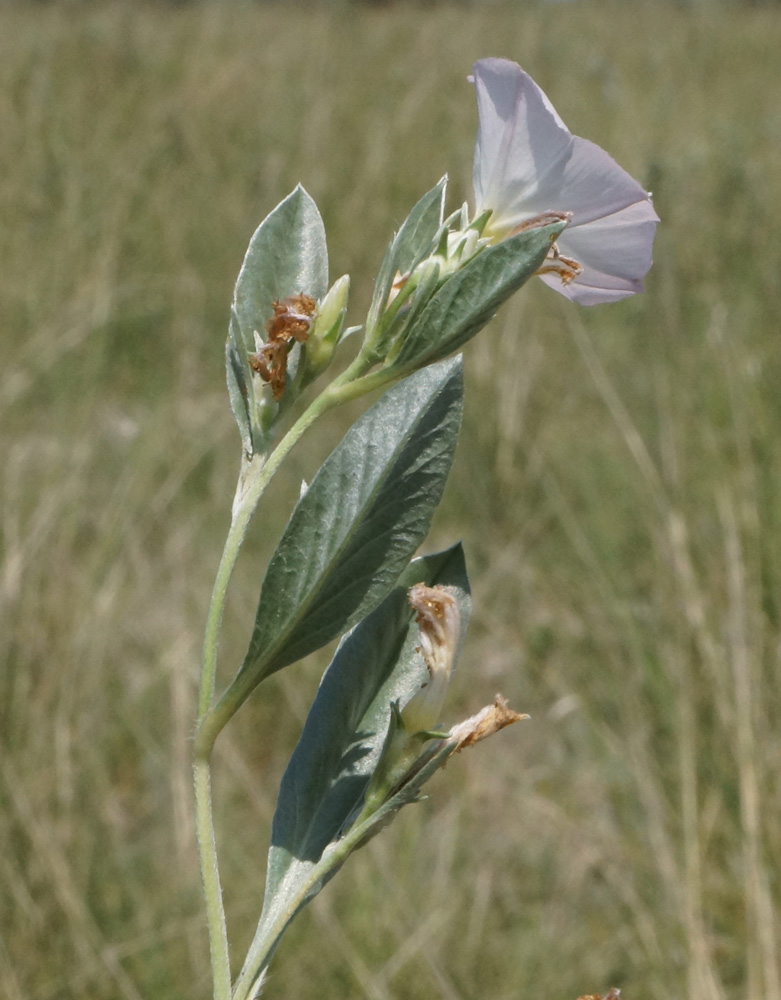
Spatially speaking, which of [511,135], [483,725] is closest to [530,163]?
[511,135]

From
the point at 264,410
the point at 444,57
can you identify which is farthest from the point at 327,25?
the point at 264,410

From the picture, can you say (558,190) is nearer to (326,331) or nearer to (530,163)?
(530,163)

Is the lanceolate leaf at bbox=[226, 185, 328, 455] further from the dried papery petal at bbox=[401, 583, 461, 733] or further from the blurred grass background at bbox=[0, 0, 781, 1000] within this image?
the blurred grass background at bbox=[0, 0, 781, 1000]

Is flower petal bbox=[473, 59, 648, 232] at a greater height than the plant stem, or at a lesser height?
greater

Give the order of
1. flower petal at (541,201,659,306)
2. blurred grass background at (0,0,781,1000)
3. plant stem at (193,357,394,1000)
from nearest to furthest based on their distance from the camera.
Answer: plant stem at (193,357,394,1000) < flower petal at (541,201,659,306) < blurred grass background at (0,0,781,1000)

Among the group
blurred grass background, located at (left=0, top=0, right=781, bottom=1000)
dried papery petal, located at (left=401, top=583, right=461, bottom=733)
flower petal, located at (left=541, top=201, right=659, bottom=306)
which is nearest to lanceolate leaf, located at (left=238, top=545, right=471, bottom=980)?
dried papery petal, located at (left=401, top=583, right=461, bottom=733)

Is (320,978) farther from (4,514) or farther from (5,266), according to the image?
(5,266)

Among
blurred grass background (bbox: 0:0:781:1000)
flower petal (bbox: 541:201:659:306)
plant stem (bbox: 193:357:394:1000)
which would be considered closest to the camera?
plant stem (bbox: 193:357:394:1000)
